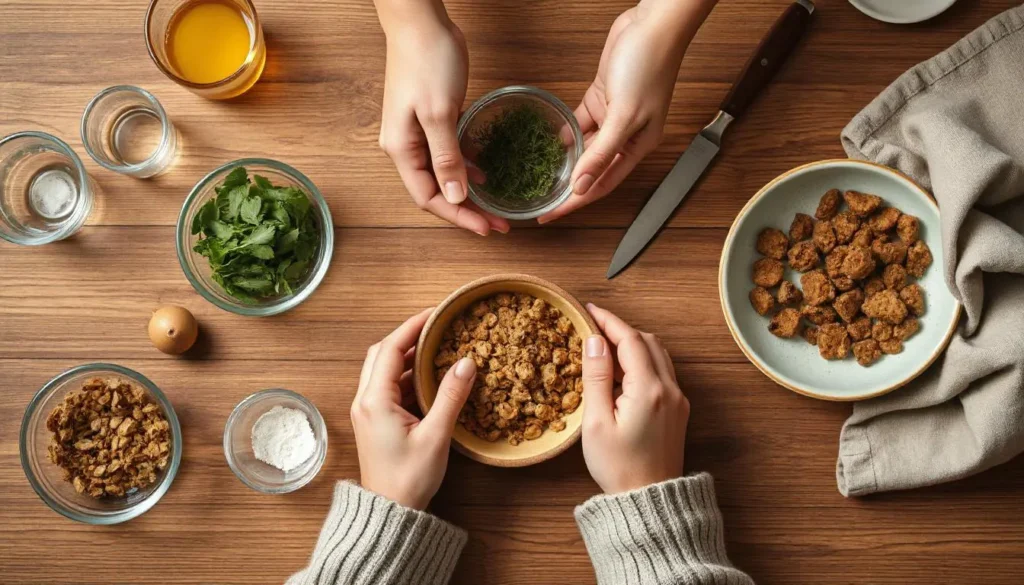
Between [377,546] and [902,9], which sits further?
[902,9]

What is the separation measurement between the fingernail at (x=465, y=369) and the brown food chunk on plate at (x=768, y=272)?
1.78ft

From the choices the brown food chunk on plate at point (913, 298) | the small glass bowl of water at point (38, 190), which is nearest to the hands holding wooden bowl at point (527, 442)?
the brown food chunk on plate at point (913, 298)

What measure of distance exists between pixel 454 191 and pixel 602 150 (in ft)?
0.83

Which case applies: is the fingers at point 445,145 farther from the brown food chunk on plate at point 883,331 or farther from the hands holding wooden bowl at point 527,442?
the brown food chunk on plate at point 883,331

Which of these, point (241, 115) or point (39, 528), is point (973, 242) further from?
point (39, 528)

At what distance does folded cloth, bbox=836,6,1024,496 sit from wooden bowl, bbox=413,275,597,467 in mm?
524

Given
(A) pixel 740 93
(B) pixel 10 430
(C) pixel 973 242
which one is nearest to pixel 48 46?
(B) pixel 10 430

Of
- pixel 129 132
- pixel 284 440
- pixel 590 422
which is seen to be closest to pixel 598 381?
pixel 590 422

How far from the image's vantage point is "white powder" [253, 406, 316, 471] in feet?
4.59

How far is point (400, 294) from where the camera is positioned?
144 centimetres

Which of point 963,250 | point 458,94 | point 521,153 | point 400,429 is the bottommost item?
point 400,429

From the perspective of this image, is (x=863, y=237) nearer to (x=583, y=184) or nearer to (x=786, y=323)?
(x=786, y=323)

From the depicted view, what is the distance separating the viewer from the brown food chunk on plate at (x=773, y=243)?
4.57 ft

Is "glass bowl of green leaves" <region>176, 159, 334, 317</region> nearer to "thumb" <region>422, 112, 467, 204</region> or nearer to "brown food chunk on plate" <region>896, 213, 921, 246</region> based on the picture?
"thumb" <region>422, 112, 467, 204</region>
